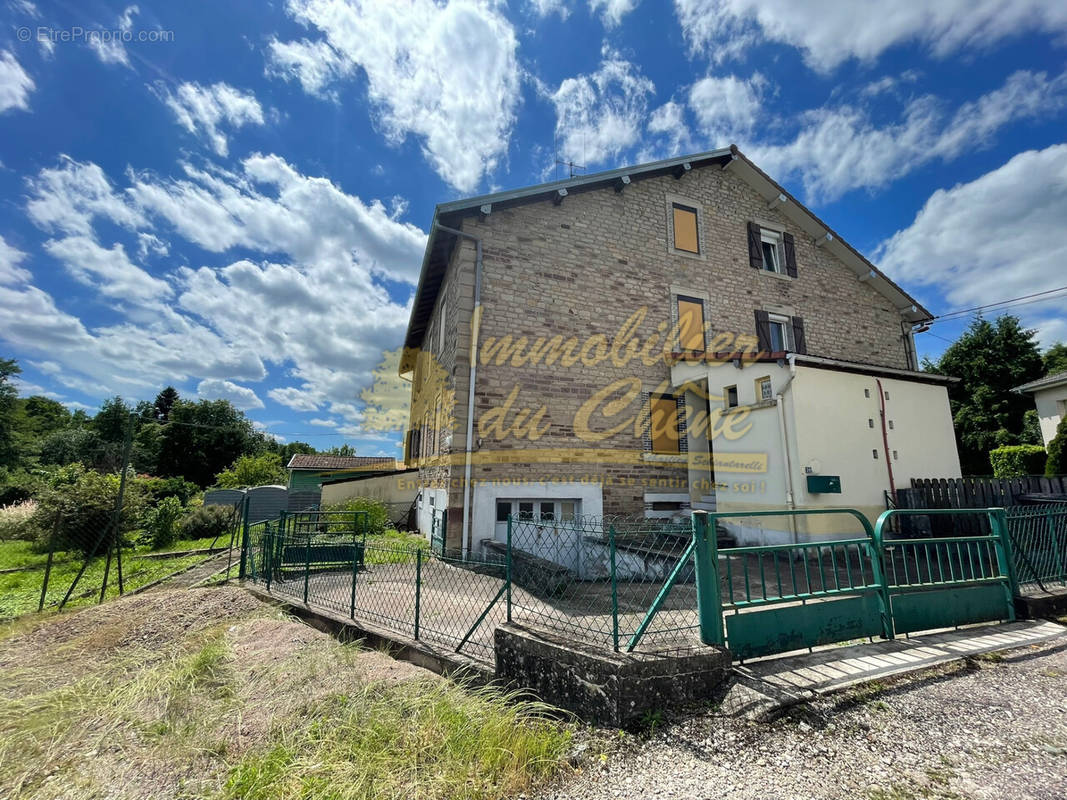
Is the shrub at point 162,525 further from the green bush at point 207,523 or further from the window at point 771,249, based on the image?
the window at point 771,249

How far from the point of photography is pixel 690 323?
11148mm

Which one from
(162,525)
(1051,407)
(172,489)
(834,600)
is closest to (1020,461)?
(1051,407)

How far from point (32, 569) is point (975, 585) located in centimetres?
1704

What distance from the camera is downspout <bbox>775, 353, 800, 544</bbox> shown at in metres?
7.57

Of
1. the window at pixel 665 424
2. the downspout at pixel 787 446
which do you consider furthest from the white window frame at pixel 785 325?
the downspout at pixel 787 446

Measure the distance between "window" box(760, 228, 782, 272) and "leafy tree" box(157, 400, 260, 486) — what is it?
36.5 m

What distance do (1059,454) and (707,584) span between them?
16.7 m

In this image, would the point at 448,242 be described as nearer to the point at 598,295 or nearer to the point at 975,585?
the point at 598,295

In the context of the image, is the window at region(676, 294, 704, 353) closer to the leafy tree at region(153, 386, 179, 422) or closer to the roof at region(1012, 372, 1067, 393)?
the roof at region(1012, 372, 1067, 393)

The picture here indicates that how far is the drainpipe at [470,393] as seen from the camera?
27.5 feet

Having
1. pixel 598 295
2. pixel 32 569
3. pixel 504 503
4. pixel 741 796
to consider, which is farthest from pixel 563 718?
pixel 32 569

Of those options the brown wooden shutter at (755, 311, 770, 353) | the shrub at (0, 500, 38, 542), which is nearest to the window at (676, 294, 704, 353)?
the brown wooden shutter at (755, 311, 770, 353)

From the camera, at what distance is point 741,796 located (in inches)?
89.7

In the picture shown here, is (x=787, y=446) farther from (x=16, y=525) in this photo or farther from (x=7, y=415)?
(x=7, y=415)
